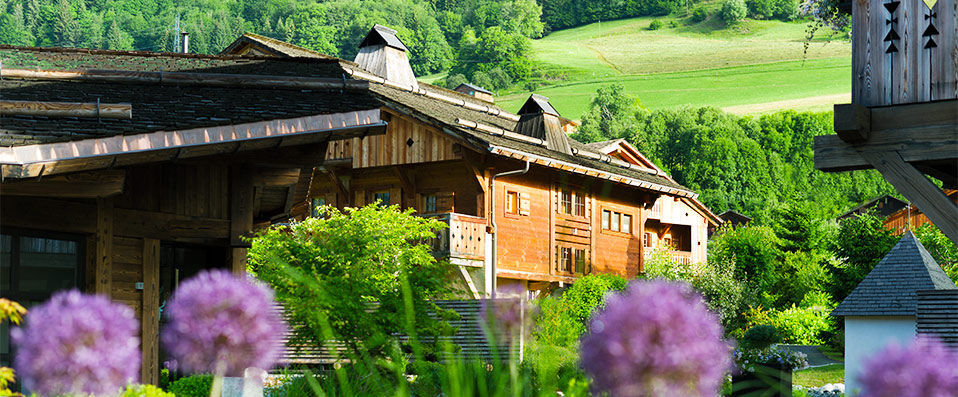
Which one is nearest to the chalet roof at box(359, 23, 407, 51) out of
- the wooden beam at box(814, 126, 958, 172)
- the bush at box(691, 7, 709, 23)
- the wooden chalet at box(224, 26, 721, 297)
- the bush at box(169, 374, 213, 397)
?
the wooden chalet at box(224, 26, 721, 297)

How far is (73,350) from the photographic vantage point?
10.6 feet

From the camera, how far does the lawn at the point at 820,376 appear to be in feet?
78.4

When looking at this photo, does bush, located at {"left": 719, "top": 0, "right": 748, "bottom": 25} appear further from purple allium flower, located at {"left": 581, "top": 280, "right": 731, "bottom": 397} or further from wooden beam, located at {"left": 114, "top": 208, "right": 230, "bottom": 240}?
purple allium flower, located at {"left": 581, "top": 280, "right": 731, "bottom": 397}

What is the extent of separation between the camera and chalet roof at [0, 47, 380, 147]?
8016 millimetres

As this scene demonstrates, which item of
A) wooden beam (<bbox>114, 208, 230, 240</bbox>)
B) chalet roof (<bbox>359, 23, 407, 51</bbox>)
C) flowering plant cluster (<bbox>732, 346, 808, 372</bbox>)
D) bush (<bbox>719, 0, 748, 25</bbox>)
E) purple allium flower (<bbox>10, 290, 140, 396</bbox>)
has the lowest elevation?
flowering plant cluster (<bbox>732, 346, 808, 372</bbox>)

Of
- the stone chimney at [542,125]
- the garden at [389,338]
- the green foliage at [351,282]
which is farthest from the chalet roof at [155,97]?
the stone chimney at [542,125]

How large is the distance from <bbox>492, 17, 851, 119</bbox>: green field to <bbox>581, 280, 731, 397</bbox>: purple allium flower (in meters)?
103

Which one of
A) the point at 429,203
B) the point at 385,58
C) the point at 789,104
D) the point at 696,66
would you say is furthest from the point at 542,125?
the point at 696,66

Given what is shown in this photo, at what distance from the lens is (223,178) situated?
1098cm

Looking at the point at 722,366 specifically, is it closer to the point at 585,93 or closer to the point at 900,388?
the point at 900,388

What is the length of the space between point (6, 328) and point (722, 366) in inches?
295

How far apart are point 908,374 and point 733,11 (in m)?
148

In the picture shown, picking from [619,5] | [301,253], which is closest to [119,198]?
[301,253]

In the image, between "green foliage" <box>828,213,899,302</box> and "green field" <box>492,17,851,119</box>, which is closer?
"green foliage" <box>828,213,899,302</box>
